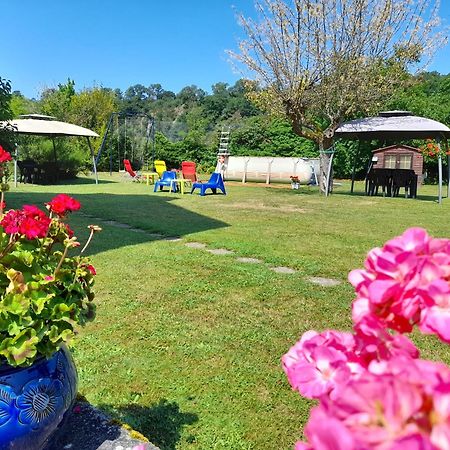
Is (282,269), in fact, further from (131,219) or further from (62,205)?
(131,219)

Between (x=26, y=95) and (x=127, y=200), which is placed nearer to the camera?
(x=127, y=200)

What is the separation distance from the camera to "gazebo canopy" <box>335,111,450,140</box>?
13.6 meters

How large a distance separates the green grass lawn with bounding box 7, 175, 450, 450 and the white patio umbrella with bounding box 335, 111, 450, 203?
6.94m

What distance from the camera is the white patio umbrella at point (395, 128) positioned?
1358 centimetres

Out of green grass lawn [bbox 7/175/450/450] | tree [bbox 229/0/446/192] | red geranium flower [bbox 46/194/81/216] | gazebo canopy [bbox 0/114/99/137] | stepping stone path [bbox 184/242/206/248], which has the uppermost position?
tree [bbox 229/0/446/192]

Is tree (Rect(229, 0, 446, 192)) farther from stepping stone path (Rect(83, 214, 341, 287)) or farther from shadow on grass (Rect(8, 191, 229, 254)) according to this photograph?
stepping stone path (Rect(83, 214, 341, 287))

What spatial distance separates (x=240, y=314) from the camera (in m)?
3.55

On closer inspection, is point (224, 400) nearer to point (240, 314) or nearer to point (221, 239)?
point (240, 314)

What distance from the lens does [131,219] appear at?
8.18 m

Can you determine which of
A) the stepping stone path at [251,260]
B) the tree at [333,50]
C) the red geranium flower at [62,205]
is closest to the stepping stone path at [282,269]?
the stepping stone path at [251,260]

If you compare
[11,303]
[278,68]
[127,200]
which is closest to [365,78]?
[278,68]

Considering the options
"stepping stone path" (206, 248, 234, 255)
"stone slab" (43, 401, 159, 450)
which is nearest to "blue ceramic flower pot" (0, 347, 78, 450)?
"stone slab" (43, 401, 159, 450)

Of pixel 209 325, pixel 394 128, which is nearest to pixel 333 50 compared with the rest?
pixel 394 128

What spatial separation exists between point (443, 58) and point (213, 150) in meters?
14.1
